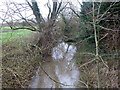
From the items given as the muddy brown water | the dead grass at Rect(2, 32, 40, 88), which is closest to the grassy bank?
the dead grass at Rect(2, 32, 40, 88)

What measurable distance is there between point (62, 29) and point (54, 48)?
13.5 ft

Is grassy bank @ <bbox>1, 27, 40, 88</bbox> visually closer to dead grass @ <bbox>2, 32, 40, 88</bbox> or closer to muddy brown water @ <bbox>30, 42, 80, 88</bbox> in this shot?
dead grass @ <bbox>2, 32, 40, 88</bbox>

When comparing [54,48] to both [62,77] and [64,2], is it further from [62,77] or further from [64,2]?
[64,2]

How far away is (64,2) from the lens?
9953 mm

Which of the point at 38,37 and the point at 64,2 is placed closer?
the point at 38,37

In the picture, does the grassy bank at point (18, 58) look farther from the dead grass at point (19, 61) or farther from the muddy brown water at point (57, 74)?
the muddy brown water at point (57, 74)

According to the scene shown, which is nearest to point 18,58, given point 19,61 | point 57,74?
point 19,61

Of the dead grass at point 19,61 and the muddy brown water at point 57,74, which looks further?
the muddy brown water at point 57,74

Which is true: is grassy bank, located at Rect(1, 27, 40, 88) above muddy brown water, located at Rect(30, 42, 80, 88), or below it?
above

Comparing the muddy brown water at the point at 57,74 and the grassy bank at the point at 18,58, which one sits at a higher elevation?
the grassy bank at the point at 18,58

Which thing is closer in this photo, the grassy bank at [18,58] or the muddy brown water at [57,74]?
the grassy bank at [18,58]

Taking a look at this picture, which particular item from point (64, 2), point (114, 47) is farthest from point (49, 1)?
point (114, 47)

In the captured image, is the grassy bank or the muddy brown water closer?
the grassy bank

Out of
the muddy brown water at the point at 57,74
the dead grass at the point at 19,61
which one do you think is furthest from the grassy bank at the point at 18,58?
the muddy brown water at the point at 57,74
